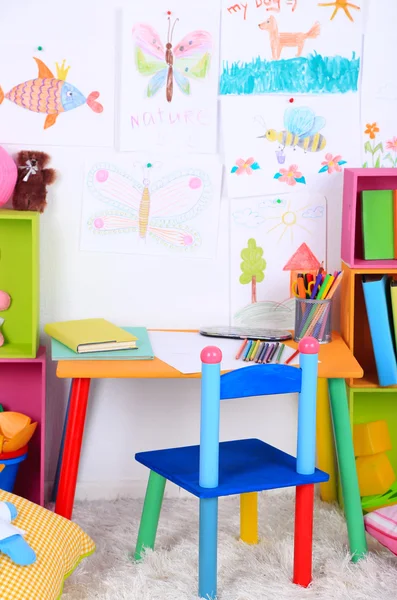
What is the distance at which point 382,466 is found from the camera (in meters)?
2.49

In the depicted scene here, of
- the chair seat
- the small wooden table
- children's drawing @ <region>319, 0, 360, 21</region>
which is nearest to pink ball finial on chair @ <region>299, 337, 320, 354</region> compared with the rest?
the small wooden table

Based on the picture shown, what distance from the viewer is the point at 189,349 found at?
2250mm

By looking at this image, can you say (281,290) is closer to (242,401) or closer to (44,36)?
(242,401)

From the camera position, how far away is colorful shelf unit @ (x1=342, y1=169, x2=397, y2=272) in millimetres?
2334

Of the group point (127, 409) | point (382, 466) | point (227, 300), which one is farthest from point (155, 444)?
point (382, 466)

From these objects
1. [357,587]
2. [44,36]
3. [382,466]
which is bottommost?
[357,587]

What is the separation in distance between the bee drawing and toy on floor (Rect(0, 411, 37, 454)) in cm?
107

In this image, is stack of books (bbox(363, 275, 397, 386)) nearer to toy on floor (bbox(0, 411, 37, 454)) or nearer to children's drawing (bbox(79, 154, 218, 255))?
children's drawing (bbox(79, 154, 218, 255))

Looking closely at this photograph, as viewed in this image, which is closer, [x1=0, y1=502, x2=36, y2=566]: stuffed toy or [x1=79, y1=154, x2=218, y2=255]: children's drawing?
[x1=0, y1=502, x2=36, y2=566]: stuffed toy

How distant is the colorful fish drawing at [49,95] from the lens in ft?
7.78

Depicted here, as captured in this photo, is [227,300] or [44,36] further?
[227,300]

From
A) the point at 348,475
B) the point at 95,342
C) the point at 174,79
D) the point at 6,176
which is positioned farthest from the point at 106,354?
the point at 174,79

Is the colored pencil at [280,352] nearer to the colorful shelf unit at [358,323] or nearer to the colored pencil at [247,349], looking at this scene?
the colored pencil at [247,349]

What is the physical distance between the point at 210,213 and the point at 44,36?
69 centimetres
